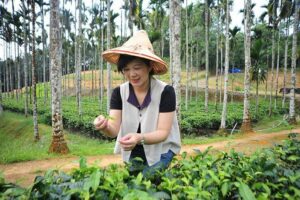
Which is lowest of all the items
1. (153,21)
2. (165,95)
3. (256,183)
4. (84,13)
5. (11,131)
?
(11,131)

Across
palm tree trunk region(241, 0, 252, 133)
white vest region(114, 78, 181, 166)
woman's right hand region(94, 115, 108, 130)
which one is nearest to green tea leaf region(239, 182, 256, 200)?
white vest region(114, 78, 181, 166)

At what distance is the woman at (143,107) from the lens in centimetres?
229

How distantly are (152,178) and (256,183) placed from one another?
0.70 meters

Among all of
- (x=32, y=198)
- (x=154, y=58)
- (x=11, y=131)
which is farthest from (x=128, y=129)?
(x=11, y=131)

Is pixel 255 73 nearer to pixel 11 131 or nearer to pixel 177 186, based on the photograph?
pixel 11 131

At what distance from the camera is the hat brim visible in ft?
7.38

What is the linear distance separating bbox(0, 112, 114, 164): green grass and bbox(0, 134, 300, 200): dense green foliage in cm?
843

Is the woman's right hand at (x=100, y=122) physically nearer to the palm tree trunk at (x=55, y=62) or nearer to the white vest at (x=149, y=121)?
the white vest at (x=149, y=121)

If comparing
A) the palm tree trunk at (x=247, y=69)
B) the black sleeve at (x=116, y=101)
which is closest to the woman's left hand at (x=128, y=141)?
the black sleeve at (x=116, y=101)

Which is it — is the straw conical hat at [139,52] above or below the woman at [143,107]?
above

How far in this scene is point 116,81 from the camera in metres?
46.2

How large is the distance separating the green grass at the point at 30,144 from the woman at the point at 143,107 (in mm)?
8170

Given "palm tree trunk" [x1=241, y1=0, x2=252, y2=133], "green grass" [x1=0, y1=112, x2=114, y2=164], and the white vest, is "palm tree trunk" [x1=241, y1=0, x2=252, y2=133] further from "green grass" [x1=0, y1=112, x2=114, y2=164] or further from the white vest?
the white vest

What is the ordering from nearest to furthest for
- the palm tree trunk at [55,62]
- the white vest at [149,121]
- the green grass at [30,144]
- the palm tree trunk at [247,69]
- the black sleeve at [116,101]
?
the white vest at [149,121] < the black sleeve at [116,101] < the palm tree trunk at [55,62] < the green grass at [30,144] < the palm tree trunk at [247,69]
